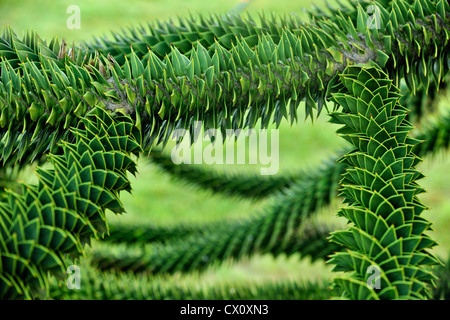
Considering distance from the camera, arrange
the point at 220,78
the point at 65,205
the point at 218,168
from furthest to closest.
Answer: the point at 218,168
the point at 220,78
the point at 65,205

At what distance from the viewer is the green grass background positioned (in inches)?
112

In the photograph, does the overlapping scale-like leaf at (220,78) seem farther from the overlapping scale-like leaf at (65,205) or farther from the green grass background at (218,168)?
the green grass background at (218,168)

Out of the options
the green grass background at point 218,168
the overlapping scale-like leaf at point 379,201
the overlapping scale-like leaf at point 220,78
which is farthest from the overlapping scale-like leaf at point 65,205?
the green grass background at point 218,168

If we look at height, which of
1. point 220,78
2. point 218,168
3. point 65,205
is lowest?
point 65,205

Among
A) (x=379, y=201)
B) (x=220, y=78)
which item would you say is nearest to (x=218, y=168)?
(x=220, y=78)

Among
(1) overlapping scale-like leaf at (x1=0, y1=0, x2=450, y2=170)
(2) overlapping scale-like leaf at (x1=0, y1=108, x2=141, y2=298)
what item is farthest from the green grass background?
(2) overlapping scale-like leaf at (x1=0, y1=108, x2=141, y2=298)

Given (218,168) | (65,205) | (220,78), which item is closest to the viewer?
(65,205)

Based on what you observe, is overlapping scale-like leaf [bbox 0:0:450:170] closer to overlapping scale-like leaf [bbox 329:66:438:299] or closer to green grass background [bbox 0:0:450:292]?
overlapping scale-like leaf [bbox 329:66:438:299]

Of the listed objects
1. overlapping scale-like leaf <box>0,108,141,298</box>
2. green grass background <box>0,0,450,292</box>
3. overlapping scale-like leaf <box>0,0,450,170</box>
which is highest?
green grass background <box>0,0,450,292</box>

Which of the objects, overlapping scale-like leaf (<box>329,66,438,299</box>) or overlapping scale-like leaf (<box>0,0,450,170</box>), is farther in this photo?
overlapping scale-like leaf (<box>0,0,450,170</box>)

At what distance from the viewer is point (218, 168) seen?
5.61ft

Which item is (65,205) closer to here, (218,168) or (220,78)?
(220,78)

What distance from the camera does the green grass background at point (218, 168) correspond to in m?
2.86
